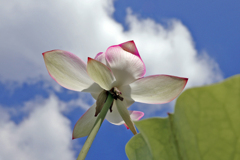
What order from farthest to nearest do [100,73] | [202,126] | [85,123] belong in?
[85,123] → [100,73] → [202,126]

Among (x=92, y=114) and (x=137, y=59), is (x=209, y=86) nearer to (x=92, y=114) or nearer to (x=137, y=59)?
(x=137, y=59)

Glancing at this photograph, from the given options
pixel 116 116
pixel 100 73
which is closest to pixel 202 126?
pixel 100 73

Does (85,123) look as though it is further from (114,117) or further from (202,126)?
(202,126)

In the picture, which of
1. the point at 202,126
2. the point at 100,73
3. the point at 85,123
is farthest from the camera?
the point at 85,123

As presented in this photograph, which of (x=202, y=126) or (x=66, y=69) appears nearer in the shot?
(x=202, y=126)

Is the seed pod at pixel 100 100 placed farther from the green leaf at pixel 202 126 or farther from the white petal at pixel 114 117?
the green leaf at pixel 202 126

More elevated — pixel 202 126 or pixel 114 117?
A: pixel 114 117

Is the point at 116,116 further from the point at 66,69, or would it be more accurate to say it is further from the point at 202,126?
the point at 202,126

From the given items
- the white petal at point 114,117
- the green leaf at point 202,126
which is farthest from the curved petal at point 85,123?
the green leaf at point 202,126
